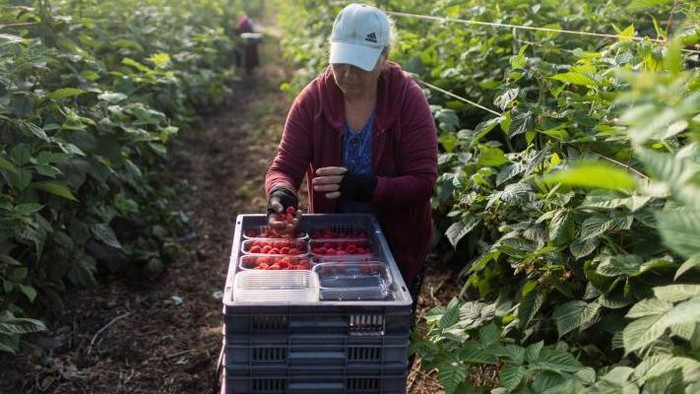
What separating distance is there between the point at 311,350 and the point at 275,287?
0.75 ft

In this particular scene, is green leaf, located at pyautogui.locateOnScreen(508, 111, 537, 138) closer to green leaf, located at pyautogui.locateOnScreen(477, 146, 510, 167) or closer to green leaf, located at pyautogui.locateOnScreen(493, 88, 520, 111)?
green leaf, located at pyautogui.locateOnScreen(493, 88, 520, 111)

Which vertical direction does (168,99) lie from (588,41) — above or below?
below

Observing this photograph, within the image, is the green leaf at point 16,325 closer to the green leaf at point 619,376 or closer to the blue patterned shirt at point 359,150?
the blue patterned shirt at point 359,150

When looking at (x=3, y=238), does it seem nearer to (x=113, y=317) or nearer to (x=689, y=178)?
(x=113, y=317)

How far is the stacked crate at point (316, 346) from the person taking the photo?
73.2 inches

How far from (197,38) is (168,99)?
266cm

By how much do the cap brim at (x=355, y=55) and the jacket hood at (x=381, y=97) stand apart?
0.66ft

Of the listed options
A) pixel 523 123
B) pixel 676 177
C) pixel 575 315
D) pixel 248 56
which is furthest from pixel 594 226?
pixel 248 56

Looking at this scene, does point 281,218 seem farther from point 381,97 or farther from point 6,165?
point 6,165

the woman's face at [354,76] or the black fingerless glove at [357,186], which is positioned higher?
the woman's face at [354,76]

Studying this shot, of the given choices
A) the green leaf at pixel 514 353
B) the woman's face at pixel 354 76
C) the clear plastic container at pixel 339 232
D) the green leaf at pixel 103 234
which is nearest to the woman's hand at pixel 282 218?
the clear plastic container at pixel 339 232

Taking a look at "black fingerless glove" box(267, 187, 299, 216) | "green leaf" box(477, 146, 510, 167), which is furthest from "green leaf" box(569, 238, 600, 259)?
"black fingerless glove" box(267, 187, 299, 216)

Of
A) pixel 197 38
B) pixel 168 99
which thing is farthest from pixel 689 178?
pixel 197 38

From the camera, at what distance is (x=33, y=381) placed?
319cm
